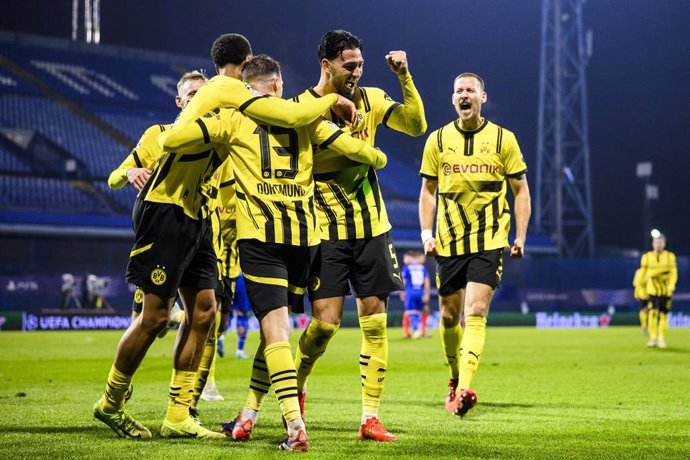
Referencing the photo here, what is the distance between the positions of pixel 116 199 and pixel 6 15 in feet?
44.5

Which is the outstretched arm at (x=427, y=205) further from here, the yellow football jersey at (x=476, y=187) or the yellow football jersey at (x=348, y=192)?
the yellow football jersey at (x=348, y=192)

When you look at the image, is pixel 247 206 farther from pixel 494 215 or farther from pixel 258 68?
pixel 494 215

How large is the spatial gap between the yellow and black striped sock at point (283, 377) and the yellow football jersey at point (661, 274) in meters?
15.9

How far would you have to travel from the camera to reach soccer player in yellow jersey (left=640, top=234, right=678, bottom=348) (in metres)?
19.9

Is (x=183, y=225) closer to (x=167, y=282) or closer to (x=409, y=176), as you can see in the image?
(x=167, y=282)

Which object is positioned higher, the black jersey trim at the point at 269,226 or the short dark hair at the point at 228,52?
the short dark hair at the point at 228,52

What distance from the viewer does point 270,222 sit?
552cm

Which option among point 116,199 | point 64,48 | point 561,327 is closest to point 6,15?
point 64,48

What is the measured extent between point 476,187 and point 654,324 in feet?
42.6

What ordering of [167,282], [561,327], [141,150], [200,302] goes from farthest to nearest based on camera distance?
[561,327]
[141,150]
[200,302]
[167,282]

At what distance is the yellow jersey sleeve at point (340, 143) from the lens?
18.9ft


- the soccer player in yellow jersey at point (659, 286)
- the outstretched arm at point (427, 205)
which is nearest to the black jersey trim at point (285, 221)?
the outstretched arm at point (427, 205)

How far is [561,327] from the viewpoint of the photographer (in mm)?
36125

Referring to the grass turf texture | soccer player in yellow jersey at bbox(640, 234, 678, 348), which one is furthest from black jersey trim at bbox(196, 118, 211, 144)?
soccer player in yellow jersey at bbox(640, 234, 678, 348)
